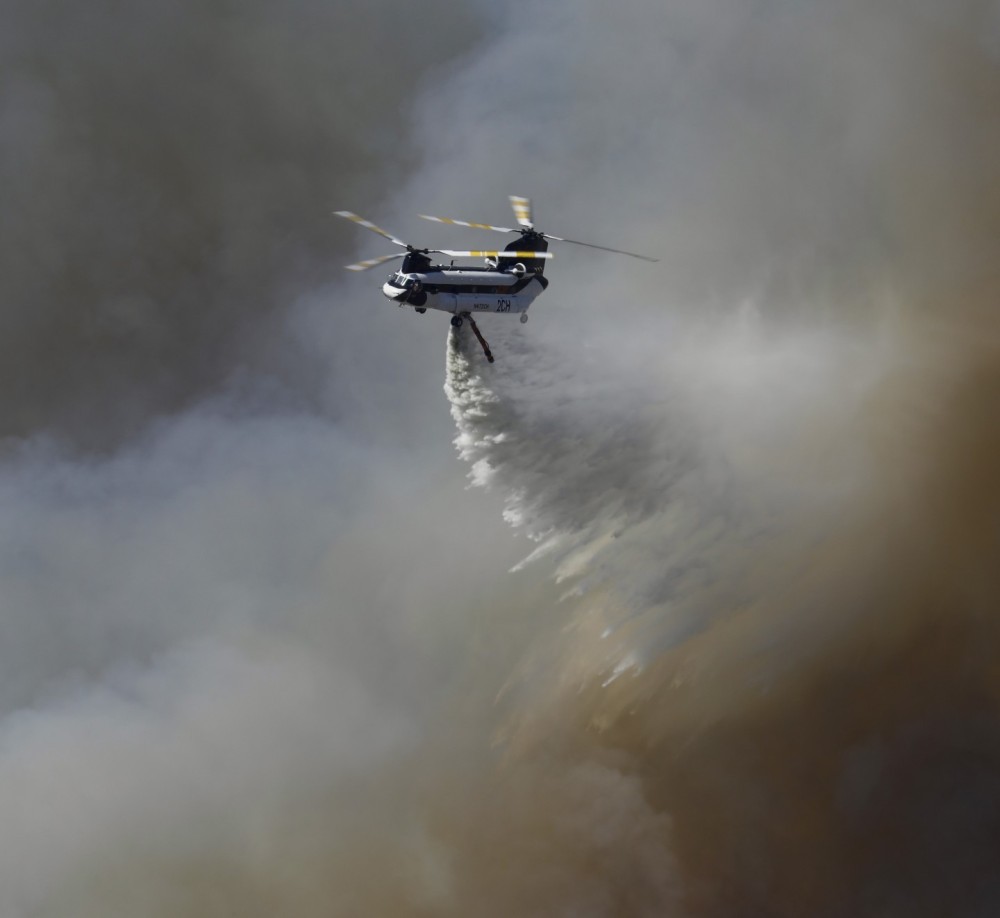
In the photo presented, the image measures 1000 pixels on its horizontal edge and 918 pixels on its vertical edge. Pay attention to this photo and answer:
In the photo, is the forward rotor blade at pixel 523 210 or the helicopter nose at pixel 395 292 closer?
the helicopter nose at pixel 395 292

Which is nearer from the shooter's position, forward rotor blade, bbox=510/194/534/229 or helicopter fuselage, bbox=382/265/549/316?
helicopter fuselage, bbox=382/265/549/316

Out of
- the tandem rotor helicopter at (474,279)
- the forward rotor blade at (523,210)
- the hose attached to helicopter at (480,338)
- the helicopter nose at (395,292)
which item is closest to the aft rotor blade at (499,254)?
the tandem rotor helicopter at (474,279)

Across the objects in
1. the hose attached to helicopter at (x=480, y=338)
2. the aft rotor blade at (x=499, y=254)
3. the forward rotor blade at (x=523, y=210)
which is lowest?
the hose attached to helicopter at (x=480, y=338)

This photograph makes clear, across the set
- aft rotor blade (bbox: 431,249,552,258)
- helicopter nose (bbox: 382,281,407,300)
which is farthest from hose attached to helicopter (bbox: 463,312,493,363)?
helicopter nose (bbox: 382,281,407,300)


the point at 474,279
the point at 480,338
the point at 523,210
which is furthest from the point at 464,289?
the point at 523,210

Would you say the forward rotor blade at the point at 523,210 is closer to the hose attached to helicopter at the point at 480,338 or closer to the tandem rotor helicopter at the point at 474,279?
the tandem rotor helicopter at the point at 474,279

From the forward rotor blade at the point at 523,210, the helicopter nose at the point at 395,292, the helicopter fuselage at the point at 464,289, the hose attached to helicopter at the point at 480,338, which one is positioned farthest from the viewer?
the forward rotor blade at the point at 523,210

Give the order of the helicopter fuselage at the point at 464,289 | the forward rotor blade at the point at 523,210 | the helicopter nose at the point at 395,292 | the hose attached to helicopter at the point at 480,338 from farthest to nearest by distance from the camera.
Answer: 1. the forward rotor blade at the point at 523,210
2. the hose attached to helicopter at the point at 480,338
3. the helicopter fuselage at the point at 464,289
4. the helicopter nose at the point at 395,292

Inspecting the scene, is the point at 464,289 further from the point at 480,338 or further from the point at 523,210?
the point at 523,210

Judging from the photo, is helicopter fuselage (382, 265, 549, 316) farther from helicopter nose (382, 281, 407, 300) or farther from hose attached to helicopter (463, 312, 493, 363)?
hose attached to helicopter (463, 312, 493, 363)
